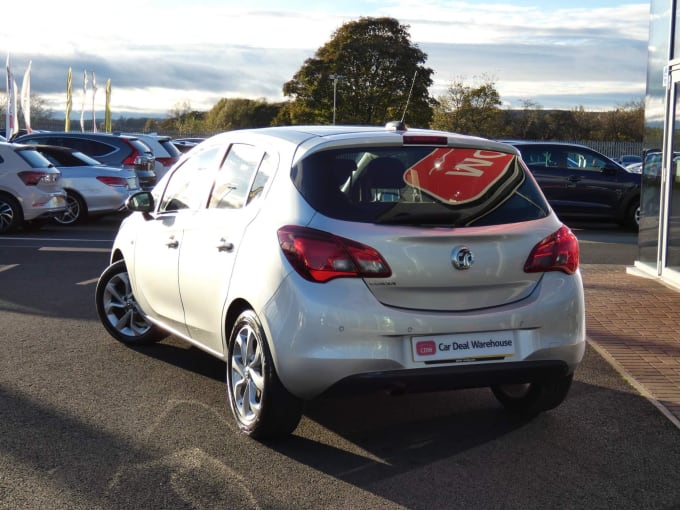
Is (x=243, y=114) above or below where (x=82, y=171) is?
above

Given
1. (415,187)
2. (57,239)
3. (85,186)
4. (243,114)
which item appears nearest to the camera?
(415,187)

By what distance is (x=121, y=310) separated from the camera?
7.75 metres

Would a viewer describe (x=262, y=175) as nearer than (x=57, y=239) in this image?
Yes

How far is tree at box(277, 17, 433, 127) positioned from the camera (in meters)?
81.3

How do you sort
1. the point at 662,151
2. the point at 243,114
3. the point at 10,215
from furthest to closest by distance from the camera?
the point at 243,114, the point at 10,215, the point at 662,151

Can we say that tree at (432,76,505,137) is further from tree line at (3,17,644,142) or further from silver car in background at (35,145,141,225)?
silver car in background at (35,145,141,225)

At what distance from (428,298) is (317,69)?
7885cm

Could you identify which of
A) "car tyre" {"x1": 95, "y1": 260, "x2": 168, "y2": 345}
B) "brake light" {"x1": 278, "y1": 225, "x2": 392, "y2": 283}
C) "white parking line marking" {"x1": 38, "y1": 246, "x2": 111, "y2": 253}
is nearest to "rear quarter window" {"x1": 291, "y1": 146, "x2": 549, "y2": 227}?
"brake light" {"x1": 278, "y1": 225, "x2": 392, "y2": 283}

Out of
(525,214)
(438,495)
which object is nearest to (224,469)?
(438,495)

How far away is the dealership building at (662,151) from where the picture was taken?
11.5 meters

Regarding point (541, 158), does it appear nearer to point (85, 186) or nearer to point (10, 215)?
point (85, 186)

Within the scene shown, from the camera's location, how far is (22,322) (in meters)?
8.63

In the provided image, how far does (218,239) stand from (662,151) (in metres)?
7.83

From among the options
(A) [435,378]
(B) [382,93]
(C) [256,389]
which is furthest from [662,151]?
(B) [382,93]
